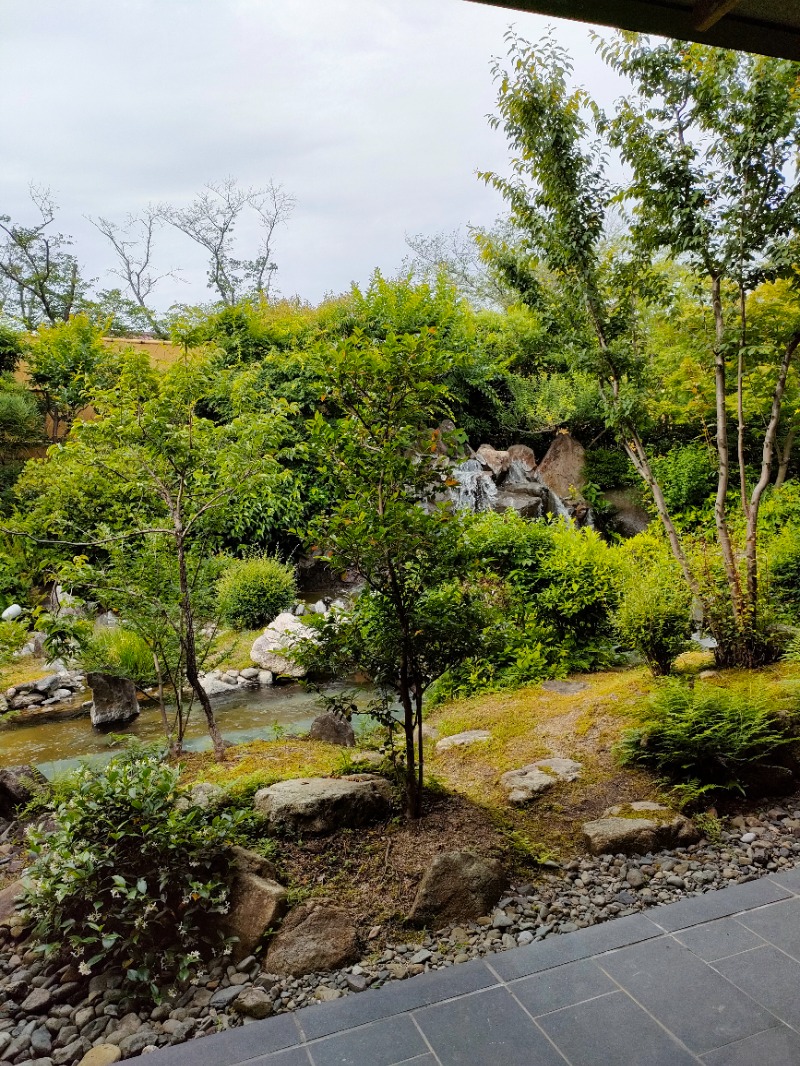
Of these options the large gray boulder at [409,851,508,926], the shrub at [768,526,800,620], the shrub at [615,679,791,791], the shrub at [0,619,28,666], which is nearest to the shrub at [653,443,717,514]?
the shrub at [768,526,800,620]

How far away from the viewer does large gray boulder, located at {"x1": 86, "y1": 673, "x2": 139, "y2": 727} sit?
236 inches

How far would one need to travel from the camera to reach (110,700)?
6.04 m

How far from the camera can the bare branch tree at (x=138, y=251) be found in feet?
64.3

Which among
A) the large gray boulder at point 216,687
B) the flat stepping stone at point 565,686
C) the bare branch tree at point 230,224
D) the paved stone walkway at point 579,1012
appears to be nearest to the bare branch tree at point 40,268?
the bare branch tree at point 230,224

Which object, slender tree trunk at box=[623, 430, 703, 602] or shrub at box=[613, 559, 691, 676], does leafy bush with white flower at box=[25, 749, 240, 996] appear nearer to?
shrub at box=[613, 559, 691, 676]

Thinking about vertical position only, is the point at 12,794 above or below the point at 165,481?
below

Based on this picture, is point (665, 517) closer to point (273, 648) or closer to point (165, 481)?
point (165, 481)

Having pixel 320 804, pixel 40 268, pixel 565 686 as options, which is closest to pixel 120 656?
pixel 320 804

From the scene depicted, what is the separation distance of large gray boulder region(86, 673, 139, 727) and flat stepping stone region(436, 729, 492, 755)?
3.16 meters

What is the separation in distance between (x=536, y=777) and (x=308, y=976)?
71.0 inches

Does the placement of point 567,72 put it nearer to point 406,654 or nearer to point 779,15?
point 779,15

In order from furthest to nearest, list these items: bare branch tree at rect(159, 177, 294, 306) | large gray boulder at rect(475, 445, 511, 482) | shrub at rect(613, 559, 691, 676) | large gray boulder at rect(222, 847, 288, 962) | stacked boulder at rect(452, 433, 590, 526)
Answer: bare branch tree at rect(159, 177, 294, 306)
large gray boulder at rect(475, 445, 511, 482)
stacked boulder at rect(452, 433, 590, 526)
shrub at rect(613, 559, 691, 676)
large gray boulder at rect(222, 847, 288, 962)

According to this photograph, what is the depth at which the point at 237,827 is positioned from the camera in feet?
9.21

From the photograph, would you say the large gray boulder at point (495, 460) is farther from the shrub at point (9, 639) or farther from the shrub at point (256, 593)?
the shrub at point (9, 639)
